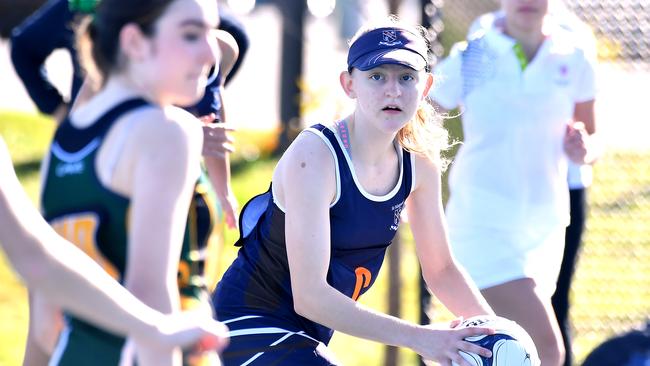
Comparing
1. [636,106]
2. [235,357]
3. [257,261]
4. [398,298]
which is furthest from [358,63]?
[636,106]

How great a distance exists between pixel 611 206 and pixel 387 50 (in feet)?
14.2

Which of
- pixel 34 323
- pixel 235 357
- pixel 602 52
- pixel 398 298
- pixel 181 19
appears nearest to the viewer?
pixel 181 19

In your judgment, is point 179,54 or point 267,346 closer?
point 179,54

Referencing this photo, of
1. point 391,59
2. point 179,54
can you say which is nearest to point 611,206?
point 391,59

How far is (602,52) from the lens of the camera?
25.1ft

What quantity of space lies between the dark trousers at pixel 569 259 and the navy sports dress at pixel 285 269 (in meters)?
2.15

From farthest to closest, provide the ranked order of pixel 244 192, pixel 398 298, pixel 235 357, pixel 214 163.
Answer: pixel 244 192, pixel 398 298, pixel 214 163, pixel 235 357

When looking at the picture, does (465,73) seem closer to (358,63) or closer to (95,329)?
(358,63)

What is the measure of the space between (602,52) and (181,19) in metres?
5.29

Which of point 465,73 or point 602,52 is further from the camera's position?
point 602,52

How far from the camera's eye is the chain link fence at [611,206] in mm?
7268

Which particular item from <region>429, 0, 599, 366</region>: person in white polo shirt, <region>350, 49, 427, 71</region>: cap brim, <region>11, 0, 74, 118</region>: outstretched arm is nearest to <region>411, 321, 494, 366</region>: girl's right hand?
<region>350, 49, 427, 71</region>: cap brim

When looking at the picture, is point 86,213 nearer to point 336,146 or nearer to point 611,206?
point 336,146

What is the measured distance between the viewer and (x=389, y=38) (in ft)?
13.1
